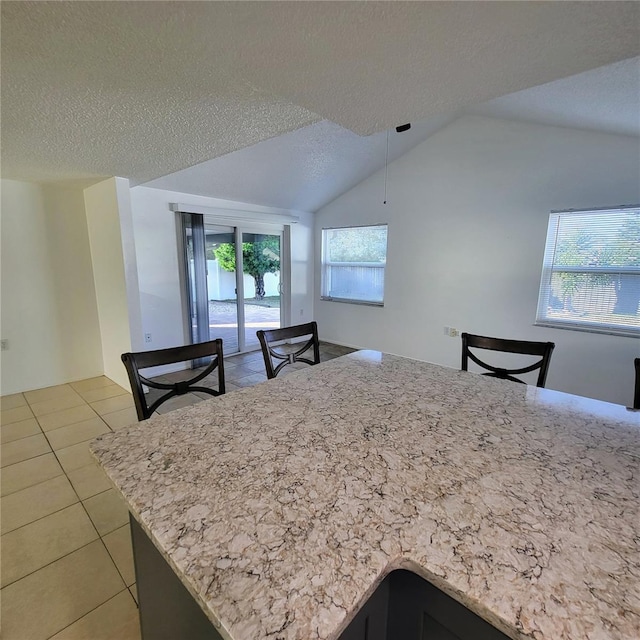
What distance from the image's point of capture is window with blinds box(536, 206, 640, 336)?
9.12ft

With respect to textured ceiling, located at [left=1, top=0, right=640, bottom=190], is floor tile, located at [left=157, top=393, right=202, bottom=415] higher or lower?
lower

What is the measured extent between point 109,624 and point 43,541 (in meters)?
0.67

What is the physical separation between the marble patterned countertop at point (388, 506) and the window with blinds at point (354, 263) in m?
3.62

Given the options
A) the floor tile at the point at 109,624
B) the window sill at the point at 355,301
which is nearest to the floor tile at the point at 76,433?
the floor tile at the point at 109,624

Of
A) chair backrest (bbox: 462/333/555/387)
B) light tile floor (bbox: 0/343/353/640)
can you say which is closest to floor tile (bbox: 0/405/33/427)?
light tile floor (bbox: 0/343/353/640)

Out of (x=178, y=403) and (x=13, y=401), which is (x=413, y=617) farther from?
(x=13, y=401)

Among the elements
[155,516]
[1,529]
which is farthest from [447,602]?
[1,529]

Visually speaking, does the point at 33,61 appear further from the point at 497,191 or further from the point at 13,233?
the point at 497,191

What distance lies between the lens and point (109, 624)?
125 centimetres

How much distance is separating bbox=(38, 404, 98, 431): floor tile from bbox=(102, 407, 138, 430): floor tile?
156 mm

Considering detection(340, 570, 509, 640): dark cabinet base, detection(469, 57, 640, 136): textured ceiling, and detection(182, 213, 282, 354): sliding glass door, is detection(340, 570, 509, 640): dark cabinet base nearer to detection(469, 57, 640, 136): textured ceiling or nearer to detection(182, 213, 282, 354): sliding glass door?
detection(469, 57, 640, 136): textured ceiling

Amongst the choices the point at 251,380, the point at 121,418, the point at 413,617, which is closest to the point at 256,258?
the point at 251,380

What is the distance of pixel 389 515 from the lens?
656mm

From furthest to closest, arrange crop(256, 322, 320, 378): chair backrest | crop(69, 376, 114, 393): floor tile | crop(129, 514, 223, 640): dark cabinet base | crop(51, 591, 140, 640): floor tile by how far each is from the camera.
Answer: crop(69, 376, 114, 393): floor tile → crop(256, 322, 320, 378): chair backrest → crop(51, 591, 140, 640): floor tile → crop(129, 514, 223, 640): dark cabinet base
